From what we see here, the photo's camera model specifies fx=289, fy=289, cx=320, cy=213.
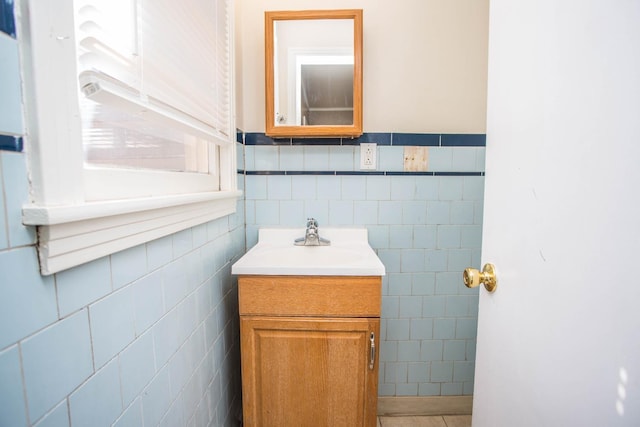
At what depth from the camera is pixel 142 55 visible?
2.02 ft

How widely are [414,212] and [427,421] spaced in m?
1.06

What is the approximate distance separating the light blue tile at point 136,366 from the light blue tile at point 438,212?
1.24 meters

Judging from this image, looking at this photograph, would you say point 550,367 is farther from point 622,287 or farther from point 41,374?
point 41,374

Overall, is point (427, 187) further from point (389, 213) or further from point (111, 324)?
point (111, 324)

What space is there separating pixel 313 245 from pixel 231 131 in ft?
2.01

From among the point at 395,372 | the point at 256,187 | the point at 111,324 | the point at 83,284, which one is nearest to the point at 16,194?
the point at 83,284

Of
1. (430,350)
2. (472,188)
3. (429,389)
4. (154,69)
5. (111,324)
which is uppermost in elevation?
(154,69)

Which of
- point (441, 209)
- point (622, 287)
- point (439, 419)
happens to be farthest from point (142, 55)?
point (439, 419)

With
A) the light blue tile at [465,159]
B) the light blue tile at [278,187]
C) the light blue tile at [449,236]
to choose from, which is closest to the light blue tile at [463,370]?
the light blue tile at [449,236]

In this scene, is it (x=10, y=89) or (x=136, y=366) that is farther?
(x=136, y=366)

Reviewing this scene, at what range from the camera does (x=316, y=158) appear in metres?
1.39

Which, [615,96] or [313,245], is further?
[313,245]

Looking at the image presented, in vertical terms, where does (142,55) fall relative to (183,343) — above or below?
above

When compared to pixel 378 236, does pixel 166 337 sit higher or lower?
lower
